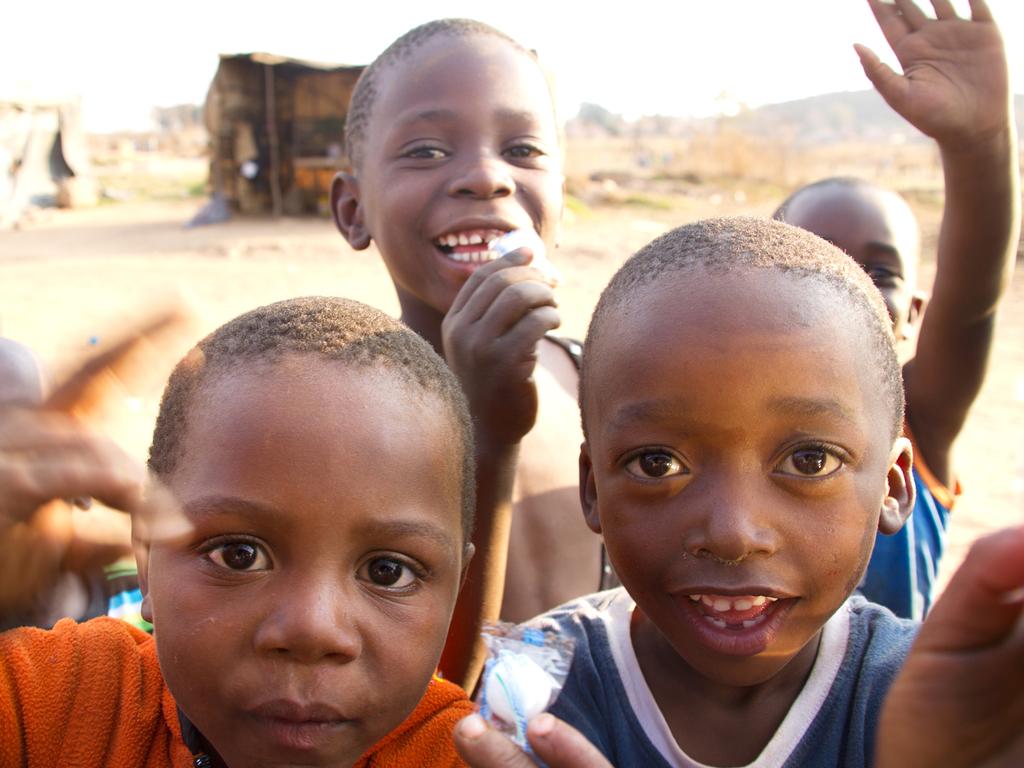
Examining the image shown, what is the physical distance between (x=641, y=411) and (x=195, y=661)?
0.72 metres

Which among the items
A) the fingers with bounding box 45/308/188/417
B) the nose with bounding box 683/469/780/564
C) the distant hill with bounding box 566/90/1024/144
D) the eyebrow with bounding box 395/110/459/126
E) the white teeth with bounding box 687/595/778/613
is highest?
the distant hill with bounding box 566/90/1024/144

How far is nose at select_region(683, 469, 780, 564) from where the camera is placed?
52.6 inches

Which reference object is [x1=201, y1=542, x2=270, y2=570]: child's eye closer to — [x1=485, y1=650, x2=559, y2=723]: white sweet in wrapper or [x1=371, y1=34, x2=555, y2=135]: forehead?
[x1=485, y1=650, x2=559, y2=723]: white sweet in wrapper

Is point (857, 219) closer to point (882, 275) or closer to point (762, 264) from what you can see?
point (882, 275)

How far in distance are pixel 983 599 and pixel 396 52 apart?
6.52ft

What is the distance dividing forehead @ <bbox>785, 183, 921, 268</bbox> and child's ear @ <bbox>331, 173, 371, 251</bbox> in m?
1.29

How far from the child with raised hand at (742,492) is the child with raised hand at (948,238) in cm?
66

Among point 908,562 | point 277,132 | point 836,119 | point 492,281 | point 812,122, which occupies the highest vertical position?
point 836,119

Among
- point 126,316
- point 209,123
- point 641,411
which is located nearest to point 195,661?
point 126,316

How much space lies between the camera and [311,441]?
1341 mm

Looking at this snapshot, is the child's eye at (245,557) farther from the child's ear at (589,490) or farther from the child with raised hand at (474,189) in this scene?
the child with raised hand at (474,189)

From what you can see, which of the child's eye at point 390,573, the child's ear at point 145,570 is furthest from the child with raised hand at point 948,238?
the child's ear at point 145,570

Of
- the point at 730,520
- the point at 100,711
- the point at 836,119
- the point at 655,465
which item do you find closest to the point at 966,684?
the point at 730,520

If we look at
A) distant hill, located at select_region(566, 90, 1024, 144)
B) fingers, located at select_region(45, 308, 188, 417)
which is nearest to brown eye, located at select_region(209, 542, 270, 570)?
fingers, located at select_region(45, 308, 188, 417)
